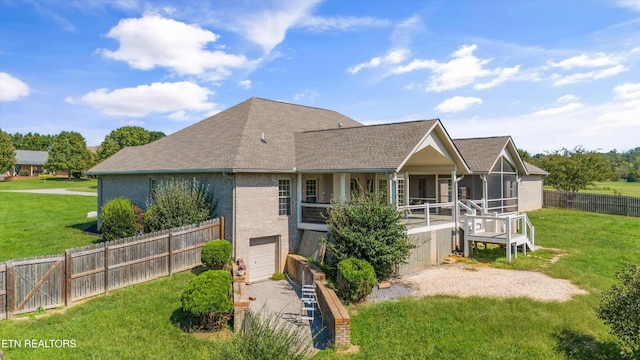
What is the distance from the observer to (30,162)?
83.7 metres

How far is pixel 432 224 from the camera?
17672 millimetres

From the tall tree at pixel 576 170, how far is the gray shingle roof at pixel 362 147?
26053 mm

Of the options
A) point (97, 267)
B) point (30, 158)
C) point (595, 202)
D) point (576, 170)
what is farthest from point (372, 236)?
point (30, 158)

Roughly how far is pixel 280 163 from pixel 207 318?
28.5 ft

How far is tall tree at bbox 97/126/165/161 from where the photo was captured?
70.3 metres

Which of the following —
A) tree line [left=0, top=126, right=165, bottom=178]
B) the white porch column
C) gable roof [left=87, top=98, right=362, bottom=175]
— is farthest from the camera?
tree line [left=0, top=126, right=165, bottom=178]

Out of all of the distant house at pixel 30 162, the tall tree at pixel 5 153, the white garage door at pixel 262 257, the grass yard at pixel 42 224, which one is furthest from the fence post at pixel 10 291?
the distant house at pixel 30 162

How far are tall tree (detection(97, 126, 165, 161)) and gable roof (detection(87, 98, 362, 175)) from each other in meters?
51.0

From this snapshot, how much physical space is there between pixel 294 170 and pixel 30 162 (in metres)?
93.1

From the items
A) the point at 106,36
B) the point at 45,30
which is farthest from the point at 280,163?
the point at 45,30

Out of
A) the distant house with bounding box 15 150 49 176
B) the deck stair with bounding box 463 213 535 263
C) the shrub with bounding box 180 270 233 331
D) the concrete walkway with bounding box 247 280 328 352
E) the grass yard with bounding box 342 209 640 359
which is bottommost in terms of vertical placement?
the concrete walkway with bounding box 247 280 328 352

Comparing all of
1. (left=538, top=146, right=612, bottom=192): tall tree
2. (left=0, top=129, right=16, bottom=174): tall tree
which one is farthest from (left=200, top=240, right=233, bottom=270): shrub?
(left=0, top=129, right=16, bottom=174): tall tree

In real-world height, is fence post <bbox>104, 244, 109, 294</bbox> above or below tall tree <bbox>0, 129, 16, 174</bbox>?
below

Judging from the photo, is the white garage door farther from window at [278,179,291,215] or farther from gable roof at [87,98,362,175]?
gable roof at [87,98,362,175]
